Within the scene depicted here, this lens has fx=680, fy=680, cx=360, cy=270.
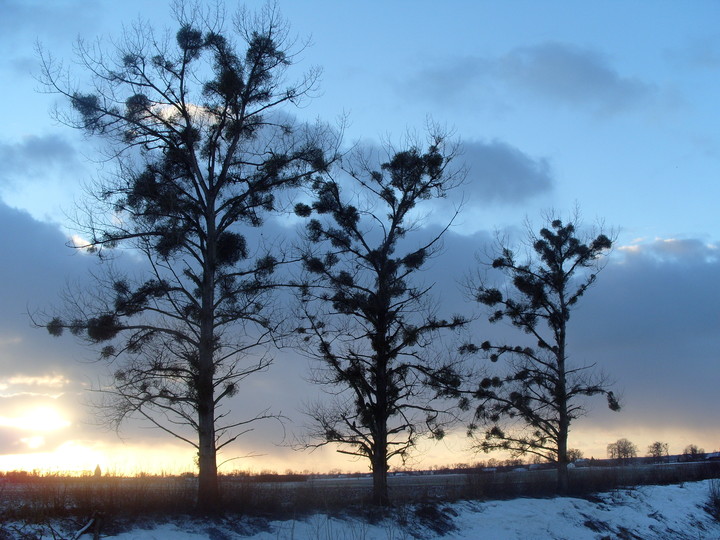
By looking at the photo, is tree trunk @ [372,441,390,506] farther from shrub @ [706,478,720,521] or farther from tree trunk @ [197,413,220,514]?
shrub @ [706,478,720,521]

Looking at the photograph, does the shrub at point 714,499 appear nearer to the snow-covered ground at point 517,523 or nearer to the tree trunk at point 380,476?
the snow-covered ground at point 517,523

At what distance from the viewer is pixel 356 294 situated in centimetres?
2188

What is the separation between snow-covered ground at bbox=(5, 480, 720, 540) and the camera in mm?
15352

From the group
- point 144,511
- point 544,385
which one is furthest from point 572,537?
point 144,511

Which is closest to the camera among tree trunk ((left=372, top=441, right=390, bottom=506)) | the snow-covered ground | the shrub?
the snow-covered ground

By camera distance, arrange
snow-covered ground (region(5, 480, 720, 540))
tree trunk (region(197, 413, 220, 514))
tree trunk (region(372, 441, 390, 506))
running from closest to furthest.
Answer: snow-covered ground (region(5, 480, 720, 540)), tree trunk (region(197, 413, 220, 514)), tree trunk (region(372, 441, 390, 506))

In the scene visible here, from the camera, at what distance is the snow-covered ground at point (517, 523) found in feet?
50.4

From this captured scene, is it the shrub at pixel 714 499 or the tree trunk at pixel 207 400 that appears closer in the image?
the tree trunk at pixel 207 400

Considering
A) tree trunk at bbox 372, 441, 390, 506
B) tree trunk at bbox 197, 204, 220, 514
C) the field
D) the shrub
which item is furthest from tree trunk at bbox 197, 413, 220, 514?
the shrub

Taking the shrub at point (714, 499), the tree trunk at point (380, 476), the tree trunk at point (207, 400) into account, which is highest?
the tree trunk at point (207, 400)

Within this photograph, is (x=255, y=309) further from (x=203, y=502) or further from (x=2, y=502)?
(x=2, y=502)

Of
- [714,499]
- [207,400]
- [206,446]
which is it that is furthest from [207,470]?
[714,499]

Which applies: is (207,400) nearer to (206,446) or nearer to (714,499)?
(206,446)

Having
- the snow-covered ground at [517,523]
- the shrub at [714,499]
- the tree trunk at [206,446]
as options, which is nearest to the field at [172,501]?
the snow-covered ground at [517,523]
